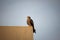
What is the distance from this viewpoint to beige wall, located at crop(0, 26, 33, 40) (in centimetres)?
136

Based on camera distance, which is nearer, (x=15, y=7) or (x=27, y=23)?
(x=27, y=23)

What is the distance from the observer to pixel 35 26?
1963 mm

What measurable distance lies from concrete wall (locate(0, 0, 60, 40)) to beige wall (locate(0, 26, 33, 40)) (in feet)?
Answer: 2.00

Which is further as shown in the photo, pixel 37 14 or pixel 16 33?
pixel 37 14

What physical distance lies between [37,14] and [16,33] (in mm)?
806

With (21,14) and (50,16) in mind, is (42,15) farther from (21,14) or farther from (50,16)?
(21,14)

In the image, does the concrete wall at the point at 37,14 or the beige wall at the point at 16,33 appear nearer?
the beige wall at the point at 16,33

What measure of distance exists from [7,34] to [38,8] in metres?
0.94

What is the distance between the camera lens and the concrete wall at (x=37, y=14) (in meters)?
1.97

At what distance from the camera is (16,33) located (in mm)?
Result: 1362

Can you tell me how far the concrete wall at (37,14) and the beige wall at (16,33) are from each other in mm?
610

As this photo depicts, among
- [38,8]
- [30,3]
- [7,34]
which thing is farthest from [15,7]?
[7,34]

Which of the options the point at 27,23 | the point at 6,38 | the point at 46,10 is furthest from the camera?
the point at 46,10

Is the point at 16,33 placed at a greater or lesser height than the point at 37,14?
lesser
